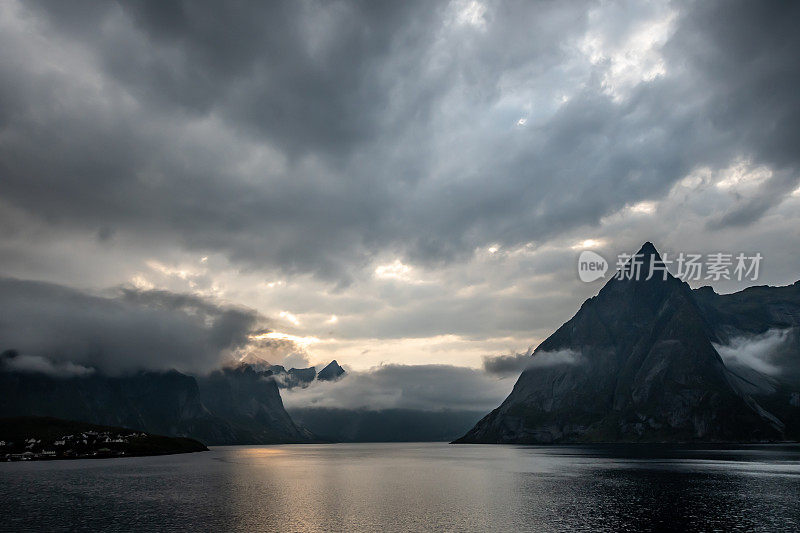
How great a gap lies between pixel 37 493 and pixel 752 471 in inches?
8897

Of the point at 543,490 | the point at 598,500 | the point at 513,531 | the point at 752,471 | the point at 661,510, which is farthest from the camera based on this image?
the point at 752,471

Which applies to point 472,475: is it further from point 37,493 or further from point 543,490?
point 37,493

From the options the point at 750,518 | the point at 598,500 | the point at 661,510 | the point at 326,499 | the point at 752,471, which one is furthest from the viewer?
the point at 752,471

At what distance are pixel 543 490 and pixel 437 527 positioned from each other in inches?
2299

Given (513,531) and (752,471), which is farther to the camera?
(752,471)

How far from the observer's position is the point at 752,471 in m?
177

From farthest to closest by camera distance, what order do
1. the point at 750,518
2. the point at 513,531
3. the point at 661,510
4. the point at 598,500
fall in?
the point at 598,500 < the point at 661,510 < the point at 750,518 < the point at 513,531

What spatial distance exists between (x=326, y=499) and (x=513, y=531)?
184 ft

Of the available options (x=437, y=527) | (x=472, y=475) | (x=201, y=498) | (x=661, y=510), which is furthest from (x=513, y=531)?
(x=472, y=475)

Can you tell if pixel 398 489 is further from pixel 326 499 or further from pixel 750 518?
pixel 750 518

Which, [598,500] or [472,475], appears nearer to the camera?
[598,500]

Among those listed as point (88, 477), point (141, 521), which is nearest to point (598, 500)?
point (141, 521)

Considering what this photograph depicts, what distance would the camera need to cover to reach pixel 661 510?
9806cm

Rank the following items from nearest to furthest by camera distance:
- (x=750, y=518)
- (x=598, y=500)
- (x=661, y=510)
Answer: (x=750, y=518) → (x=661, y=510) → (x=598, y=500)
